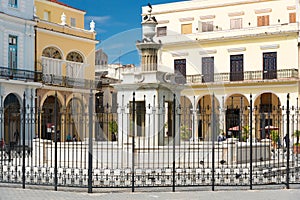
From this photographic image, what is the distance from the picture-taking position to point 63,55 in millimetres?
34156

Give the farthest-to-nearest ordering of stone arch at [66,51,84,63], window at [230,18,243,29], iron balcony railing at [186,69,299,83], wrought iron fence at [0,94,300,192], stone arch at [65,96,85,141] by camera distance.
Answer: window at [230,18,243,29], iron balcony railing at [186,69,299,83], stone arch at [66,51,84,63], stone arch at [65,96,85,141], wrought iron fence at [0,94,300,192]

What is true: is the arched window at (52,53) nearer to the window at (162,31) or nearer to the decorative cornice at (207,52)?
the window at (162,31)

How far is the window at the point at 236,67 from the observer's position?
3722cm

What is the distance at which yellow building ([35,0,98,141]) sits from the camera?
32.3 m

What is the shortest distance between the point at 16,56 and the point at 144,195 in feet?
69.1

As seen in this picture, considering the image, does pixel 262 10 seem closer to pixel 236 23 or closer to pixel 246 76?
pixel 236 23

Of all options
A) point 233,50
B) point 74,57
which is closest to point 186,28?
point 233,50

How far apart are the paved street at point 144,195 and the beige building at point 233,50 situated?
2199 cm

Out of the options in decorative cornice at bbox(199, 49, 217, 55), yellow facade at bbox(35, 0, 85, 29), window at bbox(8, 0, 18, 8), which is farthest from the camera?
decorative cornice at bbox(199, 49, 217, 55)

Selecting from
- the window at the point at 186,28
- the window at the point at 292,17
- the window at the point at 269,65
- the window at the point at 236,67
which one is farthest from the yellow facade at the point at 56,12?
the window at the point at 292,17

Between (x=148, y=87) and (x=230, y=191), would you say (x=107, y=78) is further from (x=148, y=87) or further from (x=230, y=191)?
(x=230, y=191)

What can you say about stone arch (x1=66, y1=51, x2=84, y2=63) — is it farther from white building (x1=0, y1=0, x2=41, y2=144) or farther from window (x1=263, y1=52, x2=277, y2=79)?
window (x1=263, y1=52, x2=277, y2=79)

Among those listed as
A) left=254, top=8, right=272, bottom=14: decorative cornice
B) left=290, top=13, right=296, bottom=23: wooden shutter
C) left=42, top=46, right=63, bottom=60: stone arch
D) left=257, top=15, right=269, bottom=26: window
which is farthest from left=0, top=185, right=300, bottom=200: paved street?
left=254, top=8, right=272, bottom=14: decorative cornice

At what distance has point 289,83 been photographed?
34.7 m
